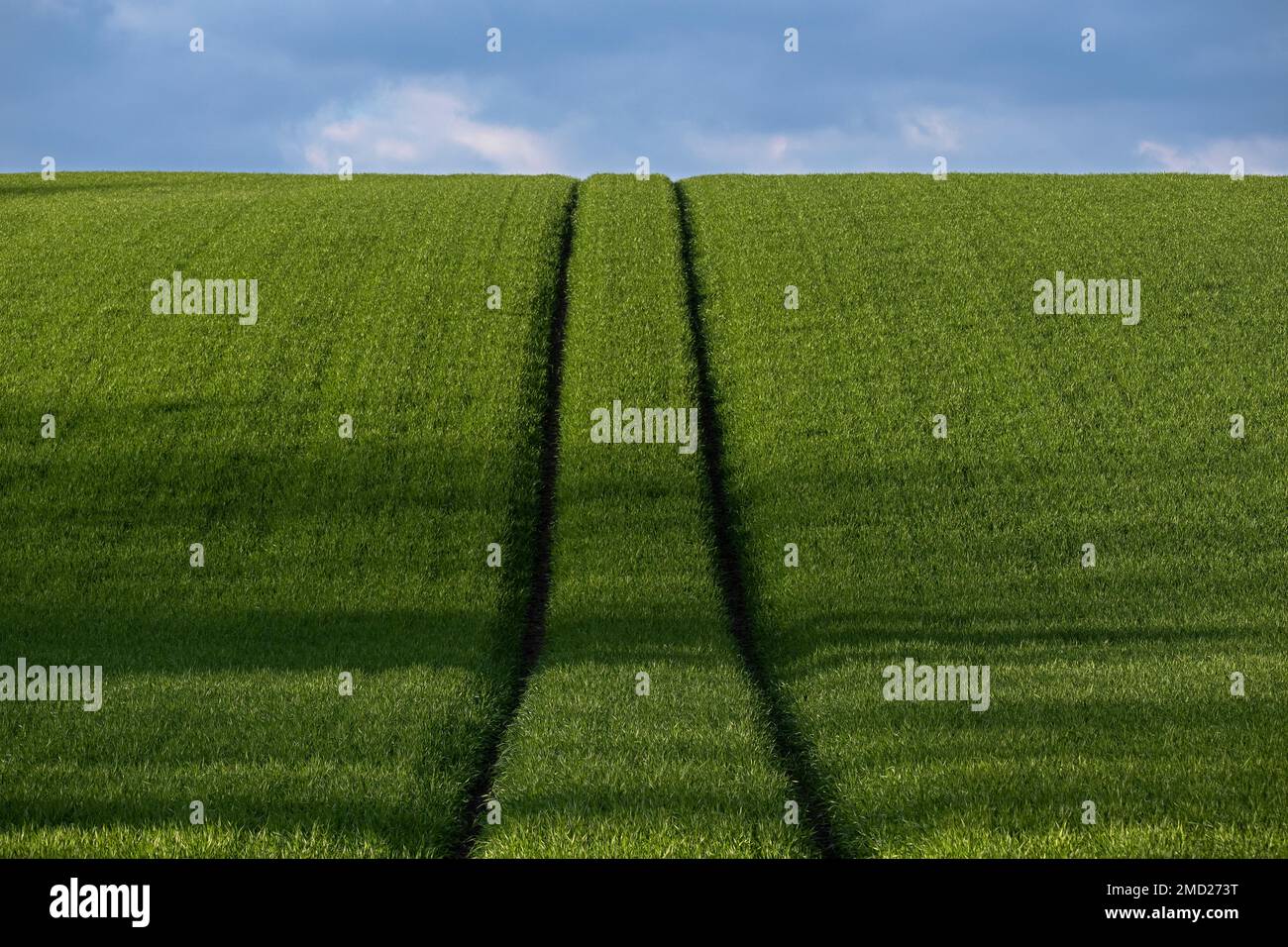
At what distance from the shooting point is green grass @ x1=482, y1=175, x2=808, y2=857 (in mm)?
11070

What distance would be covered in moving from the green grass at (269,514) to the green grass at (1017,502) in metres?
5.21

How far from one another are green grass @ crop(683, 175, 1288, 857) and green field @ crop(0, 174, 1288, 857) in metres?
0.11

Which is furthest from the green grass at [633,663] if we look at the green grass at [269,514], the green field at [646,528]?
the green grass at [269,514]

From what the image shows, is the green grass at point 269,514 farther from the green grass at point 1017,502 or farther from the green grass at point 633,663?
the green grass at point 1017,502

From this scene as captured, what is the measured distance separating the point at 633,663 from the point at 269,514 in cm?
1044

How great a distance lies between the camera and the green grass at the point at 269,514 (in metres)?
12.4

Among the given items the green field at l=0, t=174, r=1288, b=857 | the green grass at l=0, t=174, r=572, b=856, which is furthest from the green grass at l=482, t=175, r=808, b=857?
the green grass at l=0, t=174, r=572, b=856

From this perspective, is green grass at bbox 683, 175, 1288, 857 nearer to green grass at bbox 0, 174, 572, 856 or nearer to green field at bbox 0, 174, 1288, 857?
green field at bbox 0, 174, 1288, 857

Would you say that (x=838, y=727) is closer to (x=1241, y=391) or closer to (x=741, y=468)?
(x=741, y=468)

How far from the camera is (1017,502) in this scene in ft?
80.4

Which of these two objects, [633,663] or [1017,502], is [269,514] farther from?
[1017,502]

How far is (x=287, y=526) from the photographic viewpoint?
23375mm

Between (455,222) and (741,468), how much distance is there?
22138 mm

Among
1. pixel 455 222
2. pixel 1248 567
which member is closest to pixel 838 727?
pixel 1248 567
